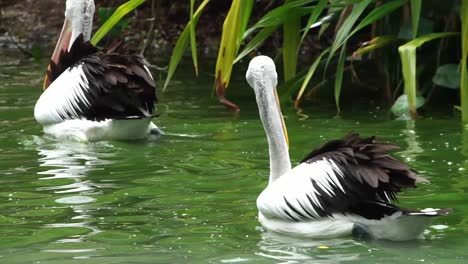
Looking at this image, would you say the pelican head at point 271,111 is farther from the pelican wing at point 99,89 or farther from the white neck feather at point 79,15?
the white neck feather at point 79,15

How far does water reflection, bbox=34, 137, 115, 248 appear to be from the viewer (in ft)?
18.7

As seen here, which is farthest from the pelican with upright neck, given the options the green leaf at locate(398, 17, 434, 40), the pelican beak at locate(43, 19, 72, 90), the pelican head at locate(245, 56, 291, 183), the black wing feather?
the pelican head at locate(245, 56, 291, 183)

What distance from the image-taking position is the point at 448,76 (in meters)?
8.38

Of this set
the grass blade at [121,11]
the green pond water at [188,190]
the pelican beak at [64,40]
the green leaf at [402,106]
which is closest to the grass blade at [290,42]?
the green pond water at [188,190]

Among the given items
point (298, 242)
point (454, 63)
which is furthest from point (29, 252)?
point (454, 63)

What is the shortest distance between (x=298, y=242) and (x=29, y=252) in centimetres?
125

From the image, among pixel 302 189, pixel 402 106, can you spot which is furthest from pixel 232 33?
pixel 302 189

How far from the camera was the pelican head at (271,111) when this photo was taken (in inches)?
225

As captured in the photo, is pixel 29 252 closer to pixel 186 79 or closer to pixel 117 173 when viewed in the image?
pixel 117 173

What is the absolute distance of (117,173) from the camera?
22.9 ft

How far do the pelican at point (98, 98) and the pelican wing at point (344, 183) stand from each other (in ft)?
8.98

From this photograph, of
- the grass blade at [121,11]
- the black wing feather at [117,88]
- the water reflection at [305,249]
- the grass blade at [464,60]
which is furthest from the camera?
the grass blade at [121,11]

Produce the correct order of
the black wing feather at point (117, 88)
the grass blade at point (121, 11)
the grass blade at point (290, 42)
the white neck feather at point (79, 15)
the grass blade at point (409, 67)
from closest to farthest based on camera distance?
the grass blade at point (409, 67) → the black wing feather at point (117, 88) → the grass blade at point (121, 11) → the grass blade at point (290, 42) → the white neck feather at point (79, 15)

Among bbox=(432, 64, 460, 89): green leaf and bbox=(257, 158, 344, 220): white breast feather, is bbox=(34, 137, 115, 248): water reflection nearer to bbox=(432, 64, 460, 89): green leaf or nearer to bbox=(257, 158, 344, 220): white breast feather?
bbox=(257, 158, 344, 220): white breast feather
